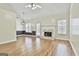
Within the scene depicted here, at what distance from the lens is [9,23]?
6.89 meters

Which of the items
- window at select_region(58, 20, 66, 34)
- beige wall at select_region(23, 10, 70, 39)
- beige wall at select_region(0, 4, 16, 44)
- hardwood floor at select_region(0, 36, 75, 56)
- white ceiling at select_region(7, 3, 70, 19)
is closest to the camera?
hardwood floor at select_region(0, 36, 75, 56)

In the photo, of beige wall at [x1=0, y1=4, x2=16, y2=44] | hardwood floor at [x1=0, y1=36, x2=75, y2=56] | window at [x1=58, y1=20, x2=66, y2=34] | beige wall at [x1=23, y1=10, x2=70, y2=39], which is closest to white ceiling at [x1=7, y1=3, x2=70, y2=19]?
beige wall at [x1=23, y1=10, x2=70, y2=39]

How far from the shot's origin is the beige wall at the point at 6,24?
6.18m

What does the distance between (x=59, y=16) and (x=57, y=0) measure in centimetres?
796

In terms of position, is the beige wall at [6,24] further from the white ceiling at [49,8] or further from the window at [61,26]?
the window at [61,26]

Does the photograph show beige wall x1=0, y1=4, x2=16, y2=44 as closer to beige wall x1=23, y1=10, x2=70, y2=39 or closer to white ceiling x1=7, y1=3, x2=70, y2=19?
white ceiling x1=7, y1=3, x2=70, y2=19

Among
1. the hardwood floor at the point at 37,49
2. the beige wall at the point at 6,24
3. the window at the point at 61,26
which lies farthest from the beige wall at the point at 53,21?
the beige wall at the point at 6,24

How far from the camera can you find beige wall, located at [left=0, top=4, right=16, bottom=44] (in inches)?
243

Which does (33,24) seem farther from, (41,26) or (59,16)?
(59,16)

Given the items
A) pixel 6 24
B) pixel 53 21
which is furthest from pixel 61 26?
pixel 6 24

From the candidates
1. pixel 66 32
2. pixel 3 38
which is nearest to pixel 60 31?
pixel 66 32

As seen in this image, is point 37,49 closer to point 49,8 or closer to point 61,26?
point 49,8

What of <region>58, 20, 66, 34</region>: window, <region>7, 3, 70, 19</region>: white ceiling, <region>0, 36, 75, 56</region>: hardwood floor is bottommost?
<region>0, 36, 75, 56</region>: hardwood floor

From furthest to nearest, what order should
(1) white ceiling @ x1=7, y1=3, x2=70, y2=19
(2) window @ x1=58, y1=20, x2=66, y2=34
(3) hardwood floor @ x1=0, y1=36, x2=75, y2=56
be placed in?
(2) window @ x1=58, y1=20, x2=66, y2=34 → (1) white ceiling @ x1=7, y1=3, x2=70, y2=19 → (3) hardwood floor @ x1=0, y1=36, x2=75, y2=56
